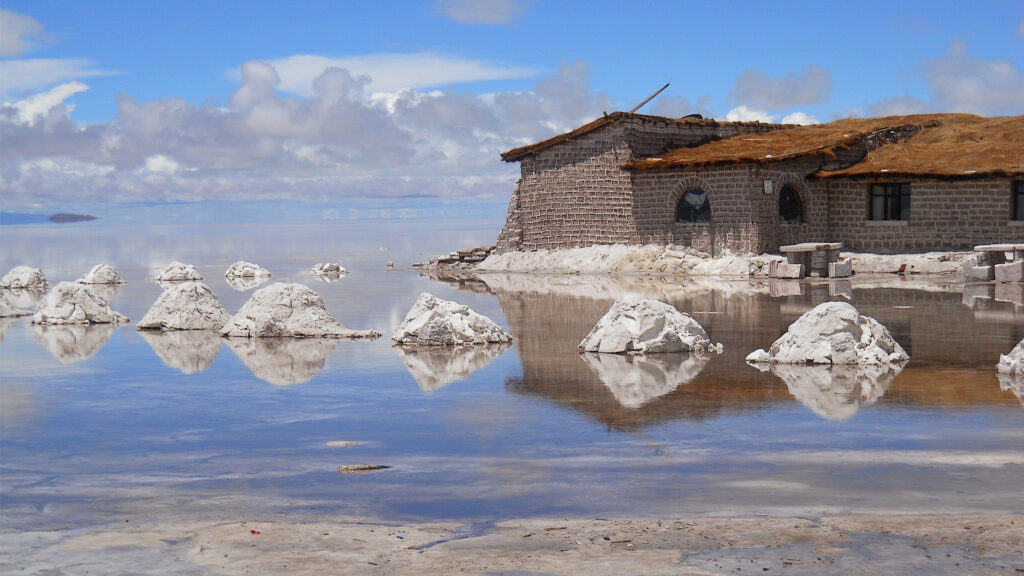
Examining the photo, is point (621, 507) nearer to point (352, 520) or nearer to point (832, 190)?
point (352, 520)

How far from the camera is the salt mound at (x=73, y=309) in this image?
18.0m

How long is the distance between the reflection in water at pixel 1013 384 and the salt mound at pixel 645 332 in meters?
3.41

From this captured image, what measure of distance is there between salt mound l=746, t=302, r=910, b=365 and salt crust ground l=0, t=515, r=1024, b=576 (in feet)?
19.9

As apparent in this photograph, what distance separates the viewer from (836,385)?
35.6ft

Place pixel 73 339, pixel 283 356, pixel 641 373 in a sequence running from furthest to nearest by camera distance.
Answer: pixel 73 339
pixel 283 356
pixel 641 373

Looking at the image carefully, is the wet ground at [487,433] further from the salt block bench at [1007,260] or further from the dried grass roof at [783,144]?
the dried grass roof at [783,144]

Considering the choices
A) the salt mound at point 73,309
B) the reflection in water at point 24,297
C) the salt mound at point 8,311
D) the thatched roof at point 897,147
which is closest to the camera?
the salt mound at point 73,309

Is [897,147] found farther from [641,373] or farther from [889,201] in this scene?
[641,373]

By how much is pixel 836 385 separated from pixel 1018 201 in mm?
23467

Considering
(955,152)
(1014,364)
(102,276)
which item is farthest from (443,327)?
(955,152)

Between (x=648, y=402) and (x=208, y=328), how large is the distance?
865 cm

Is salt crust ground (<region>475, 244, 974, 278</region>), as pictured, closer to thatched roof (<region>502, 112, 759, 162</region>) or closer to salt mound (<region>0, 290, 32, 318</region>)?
thatched roof (<region>502, 112, 759, 162</region>)

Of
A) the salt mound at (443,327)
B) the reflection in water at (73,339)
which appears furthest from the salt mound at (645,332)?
the reflection in water at (73,339)

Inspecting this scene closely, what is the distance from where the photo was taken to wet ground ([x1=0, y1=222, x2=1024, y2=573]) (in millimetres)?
6594
